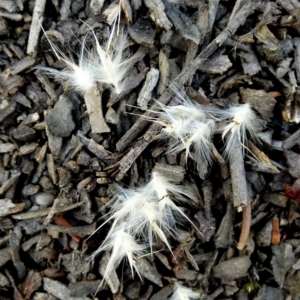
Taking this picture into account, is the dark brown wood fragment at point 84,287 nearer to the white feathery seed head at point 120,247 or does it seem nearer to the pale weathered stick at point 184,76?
the white feathery seed head at point 120,247

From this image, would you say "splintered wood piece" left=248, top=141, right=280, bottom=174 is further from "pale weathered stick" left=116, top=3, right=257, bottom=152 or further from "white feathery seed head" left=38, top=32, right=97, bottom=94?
"white feathery seed head" left=38, top=32, right=97, bottom=94

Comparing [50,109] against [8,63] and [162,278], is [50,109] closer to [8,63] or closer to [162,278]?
[8,63]

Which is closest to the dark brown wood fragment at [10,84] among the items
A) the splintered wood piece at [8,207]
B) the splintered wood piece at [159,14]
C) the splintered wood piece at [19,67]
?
the splintered wood piece at [19,67]

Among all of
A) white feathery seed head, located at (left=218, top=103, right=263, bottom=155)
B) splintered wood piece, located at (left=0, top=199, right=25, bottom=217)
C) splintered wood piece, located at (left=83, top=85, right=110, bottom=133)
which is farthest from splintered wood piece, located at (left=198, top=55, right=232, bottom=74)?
splintered wood piece, located at (left=0, top=199, right=25, bottom=217)

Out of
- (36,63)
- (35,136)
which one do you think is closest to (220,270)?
(35,136)

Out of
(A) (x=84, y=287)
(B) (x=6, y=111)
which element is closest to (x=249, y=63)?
(B) (x=6, y=111)
